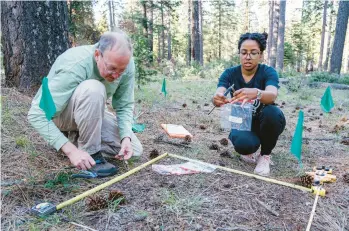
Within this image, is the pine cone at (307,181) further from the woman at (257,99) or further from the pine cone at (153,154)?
the pine cone at (153,154)

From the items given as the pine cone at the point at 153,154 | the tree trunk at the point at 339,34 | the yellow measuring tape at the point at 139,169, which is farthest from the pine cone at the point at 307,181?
the tree trunk at the point at 339,34

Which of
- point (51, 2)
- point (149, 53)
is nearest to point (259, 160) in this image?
point (51, 2)

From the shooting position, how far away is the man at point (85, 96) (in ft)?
6.12

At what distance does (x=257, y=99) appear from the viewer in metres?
2.28

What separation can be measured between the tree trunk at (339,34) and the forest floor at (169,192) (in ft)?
29.2

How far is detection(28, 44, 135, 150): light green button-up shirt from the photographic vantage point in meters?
1.87

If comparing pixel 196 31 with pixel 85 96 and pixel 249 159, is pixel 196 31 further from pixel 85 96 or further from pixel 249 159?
pixel 85 96

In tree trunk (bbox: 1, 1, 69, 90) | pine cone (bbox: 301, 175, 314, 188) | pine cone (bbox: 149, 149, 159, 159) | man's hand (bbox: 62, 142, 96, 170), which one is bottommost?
pine cone (bbox: 301, 175, 314, 188)

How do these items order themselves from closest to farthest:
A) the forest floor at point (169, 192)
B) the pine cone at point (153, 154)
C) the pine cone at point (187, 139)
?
the forest floor at point (169, 192) → the pine cone at point (153, 154) → the pine cone at point (187, 139)

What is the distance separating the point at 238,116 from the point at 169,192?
0.96m

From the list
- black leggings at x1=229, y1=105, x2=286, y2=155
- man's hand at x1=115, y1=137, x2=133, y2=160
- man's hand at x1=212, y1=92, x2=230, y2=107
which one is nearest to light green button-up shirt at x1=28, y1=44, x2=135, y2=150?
man's hand at x1=115, y1=137, x2=133, y2=160

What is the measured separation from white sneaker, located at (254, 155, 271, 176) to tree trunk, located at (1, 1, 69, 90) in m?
2.56

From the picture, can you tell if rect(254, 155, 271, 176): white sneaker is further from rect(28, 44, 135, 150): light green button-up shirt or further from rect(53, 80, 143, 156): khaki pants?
rect(53, 80, 143, 156): khaki pants

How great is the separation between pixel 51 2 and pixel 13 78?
985 millimetres
